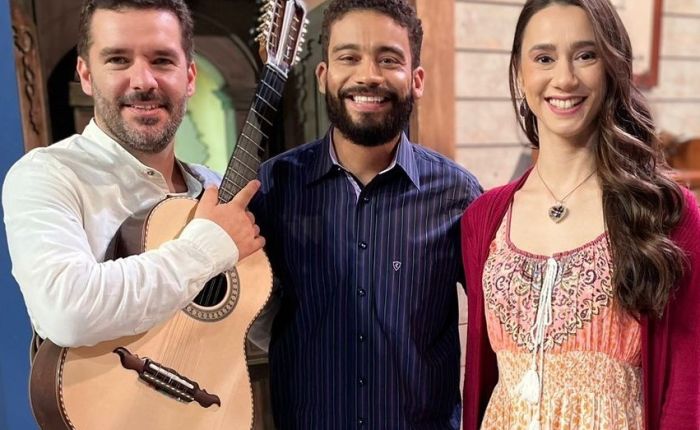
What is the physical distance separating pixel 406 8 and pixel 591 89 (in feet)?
1.89

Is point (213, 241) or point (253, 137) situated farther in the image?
point (253, 137)

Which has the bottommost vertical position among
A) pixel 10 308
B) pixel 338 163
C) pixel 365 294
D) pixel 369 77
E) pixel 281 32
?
pixel 10 308

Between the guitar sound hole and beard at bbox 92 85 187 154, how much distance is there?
0.35 meters

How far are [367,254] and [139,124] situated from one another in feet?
2.12

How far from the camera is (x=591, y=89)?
1.16m

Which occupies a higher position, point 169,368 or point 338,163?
point 338,163

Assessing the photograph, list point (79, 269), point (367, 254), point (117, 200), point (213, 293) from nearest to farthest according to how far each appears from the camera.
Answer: point (79, 269)
point (117, 200)
point (213, 293)
point (367, 254)

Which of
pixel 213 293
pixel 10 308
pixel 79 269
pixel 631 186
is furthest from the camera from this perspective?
pixel 10 308

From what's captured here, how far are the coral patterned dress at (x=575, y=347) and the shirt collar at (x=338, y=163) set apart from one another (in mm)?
420

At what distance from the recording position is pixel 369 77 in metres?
1.42

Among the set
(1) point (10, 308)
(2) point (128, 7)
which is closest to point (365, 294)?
(2) point (128, 7)

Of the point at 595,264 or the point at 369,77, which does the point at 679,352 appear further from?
the point at 369,77

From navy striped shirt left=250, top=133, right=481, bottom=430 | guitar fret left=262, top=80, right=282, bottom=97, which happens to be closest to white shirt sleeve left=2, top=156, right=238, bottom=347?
navy striped shirt left=250, top=133, right=481, bottom=430

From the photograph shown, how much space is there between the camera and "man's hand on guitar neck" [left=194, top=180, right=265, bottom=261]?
49.4 inches
